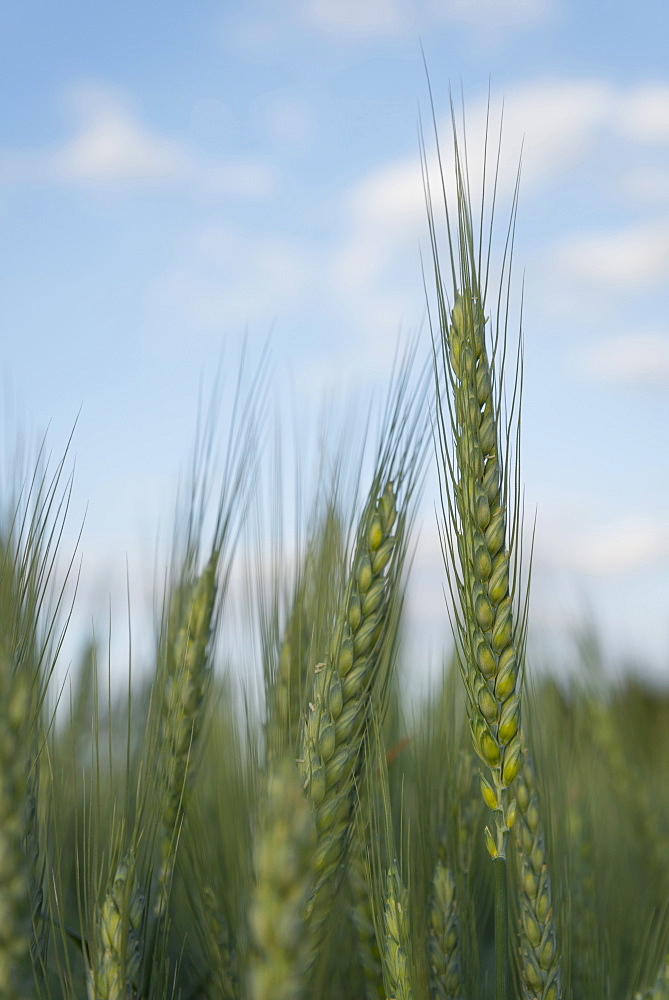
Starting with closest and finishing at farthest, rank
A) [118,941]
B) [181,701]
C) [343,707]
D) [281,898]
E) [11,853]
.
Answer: [281,898], [11,853], [118,941], [343,707], [181,701]

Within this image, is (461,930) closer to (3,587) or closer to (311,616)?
(311,616)

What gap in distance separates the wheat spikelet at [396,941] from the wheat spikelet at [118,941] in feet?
1.00

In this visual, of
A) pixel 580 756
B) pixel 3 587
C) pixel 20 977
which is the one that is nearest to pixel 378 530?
pixel 3 587

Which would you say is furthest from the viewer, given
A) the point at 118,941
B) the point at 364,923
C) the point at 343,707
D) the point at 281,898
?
the point at 364,923

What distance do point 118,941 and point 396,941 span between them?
0.33 m

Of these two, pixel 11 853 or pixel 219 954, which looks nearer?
pixel 11 853

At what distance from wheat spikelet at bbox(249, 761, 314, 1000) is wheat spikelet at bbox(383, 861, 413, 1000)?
47 centimetres

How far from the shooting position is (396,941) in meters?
1.05

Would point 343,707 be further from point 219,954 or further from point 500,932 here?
point 219,954

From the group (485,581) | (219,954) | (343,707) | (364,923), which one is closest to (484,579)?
(485,581)

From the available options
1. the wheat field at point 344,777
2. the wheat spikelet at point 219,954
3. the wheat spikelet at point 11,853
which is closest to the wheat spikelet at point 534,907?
the wheat field at point 344,777

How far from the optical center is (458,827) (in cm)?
145

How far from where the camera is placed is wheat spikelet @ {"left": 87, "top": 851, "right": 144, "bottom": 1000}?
0.99 meters

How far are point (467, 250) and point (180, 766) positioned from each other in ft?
3.08
